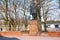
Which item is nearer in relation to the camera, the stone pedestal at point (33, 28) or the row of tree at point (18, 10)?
the stone pedestal at point (33, 28)

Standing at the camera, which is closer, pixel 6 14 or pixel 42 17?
pixel 6 14

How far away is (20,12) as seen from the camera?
94.0 feet

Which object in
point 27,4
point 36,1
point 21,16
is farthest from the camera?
point 21,16

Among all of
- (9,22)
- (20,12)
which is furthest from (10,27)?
(20,12)

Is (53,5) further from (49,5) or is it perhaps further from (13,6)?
(13,6)

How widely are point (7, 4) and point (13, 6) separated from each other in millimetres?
1380

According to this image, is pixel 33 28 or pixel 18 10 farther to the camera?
pixel 18 10

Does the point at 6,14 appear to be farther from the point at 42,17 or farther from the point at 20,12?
the point at 42,17

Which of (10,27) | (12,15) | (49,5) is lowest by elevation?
(10,27)

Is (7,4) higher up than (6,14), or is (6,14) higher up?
(7,4)

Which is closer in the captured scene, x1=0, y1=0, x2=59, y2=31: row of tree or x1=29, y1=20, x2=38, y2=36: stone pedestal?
x1=29, y1=20, x2=38, y2=36: stone pedestal

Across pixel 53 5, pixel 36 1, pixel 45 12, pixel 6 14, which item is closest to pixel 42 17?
pixel 45 12

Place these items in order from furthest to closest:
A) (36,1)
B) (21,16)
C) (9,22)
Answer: (21,16) → (9,22) → (36,1)

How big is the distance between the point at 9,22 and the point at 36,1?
235 inches
